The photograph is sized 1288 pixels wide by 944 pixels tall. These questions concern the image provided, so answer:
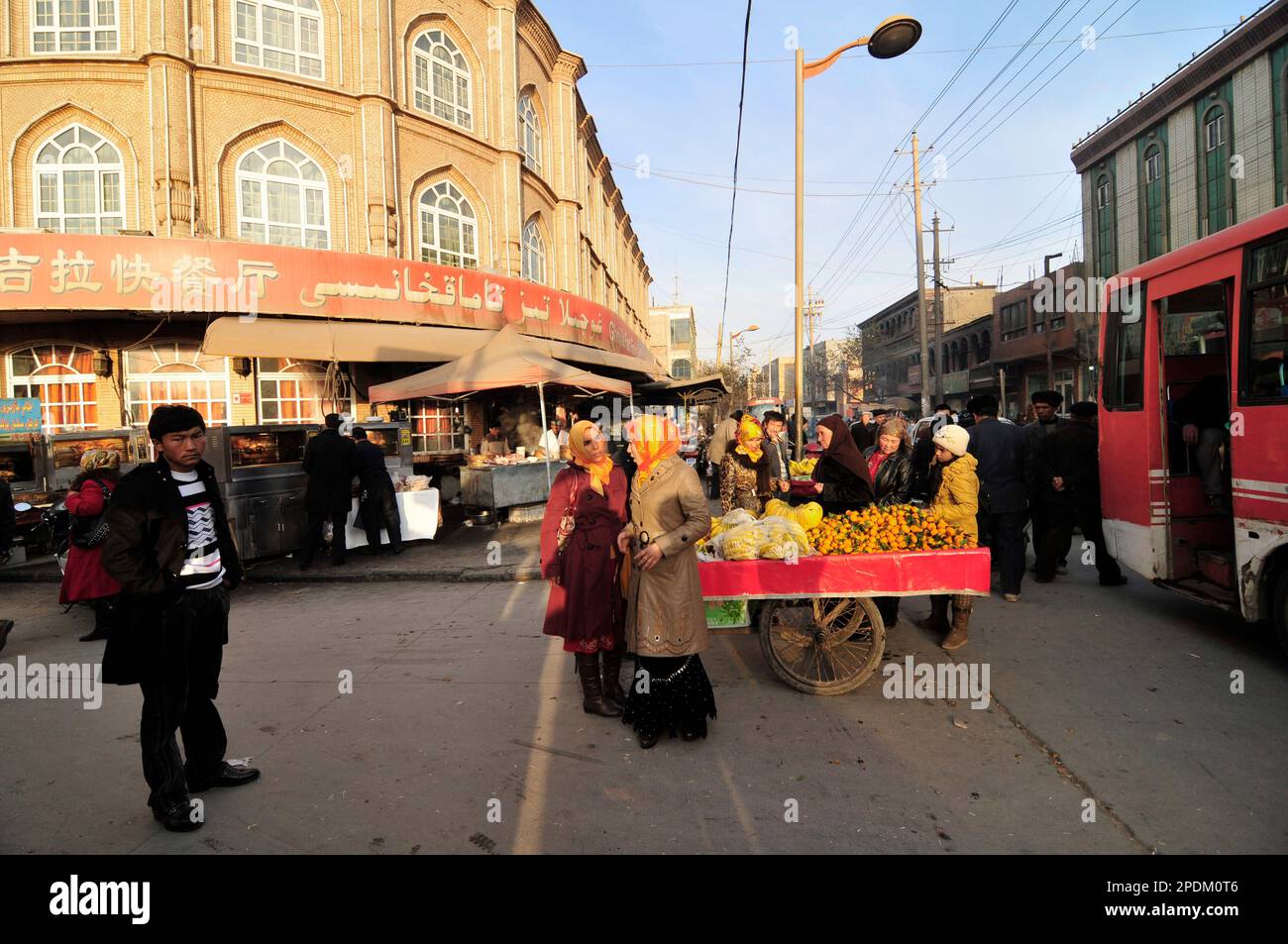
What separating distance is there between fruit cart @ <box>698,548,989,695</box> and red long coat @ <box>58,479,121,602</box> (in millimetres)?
5171

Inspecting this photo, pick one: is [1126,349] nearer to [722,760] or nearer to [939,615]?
[939,615]

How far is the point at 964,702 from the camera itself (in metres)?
4.26

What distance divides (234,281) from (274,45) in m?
6.00

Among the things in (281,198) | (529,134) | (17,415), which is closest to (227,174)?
(281,198)

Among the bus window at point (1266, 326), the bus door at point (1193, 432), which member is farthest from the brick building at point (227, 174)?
the bus window at point (1266, 326)

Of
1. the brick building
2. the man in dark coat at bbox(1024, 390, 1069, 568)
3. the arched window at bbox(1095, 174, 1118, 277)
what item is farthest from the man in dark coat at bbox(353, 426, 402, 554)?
the arched window at bbox(1095, 174, 1118, 277)

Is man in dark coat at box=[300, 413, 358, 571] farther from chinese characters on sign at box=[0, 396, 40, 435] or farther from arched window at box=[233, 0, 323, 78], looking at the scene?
arched window at box=[233, 0, 323, 78]

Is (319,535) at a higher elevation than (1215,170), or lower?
lower

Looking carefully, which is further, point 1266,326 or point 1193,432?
point 1193,432

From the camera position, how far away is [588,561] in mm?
3980

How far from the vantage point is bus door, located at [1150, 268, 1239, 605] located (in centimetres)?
539

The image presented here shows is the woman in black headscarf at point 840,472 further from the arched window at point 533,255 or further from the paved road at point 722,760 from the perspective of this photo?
the arched window at point 533,255
